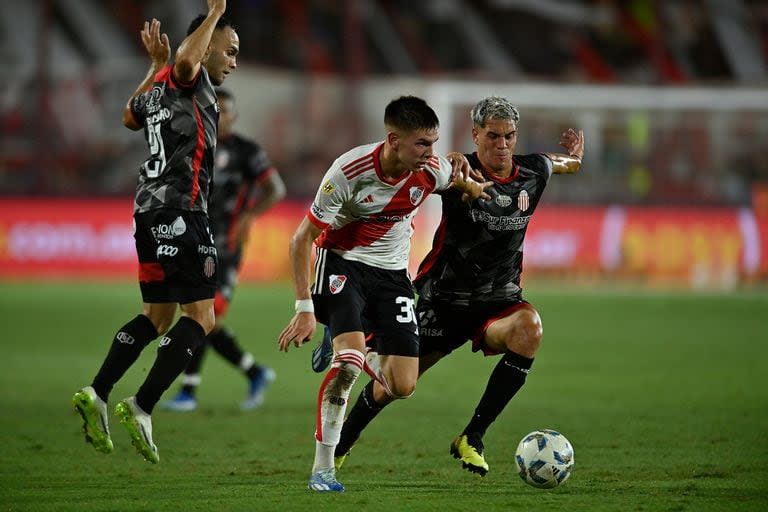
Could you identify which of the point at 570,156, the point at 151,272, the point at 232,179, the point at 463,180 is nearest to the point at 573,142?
the point at 570,156

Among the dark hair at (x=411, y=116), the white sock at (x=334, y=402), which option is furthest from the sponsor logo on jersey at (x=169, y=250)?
the dark hair at (x=411, y=116)

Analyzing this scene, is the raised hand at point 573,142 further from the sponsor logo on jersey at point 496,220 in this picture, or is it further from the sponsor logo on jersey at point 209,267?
the sponsor logo on jersey at point 209,267

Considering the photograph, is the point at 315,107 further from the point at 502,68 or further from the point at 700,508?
the point at 700,508

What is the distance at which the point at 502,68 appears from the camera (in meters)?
31.8

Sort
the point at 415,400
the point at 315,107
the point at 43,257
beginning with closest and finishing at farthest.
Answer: the point at 415,400 → the point at 43,257 → the point at 315,107

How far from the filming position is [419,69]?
30.5 meters

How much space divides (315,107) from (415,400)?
16.2 metres

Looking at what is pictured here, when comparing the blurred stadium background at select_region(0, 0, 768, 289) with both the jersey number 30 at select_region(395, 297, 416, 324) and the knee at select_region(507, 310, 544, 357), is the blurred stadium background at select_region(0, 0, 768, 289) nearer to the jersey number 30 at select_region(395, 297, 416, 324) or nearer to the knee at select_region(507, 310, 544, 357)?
the knee at select_region(507, 310, 544, 357)

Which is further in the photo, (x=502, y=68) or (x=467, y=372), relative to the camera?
(x=502, y=68)

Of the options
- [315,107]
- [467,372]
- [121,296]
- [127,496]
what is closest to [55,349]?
[467,372]

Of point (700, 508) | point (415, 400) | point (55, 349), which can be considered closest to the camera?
point (700, 508)

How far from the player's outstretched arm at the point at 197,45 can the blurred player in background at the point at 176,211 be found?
1 centimetres

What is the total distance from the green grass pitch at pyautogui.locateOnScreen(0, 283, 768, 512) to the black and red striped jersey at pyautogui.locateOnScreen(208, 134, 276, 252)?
1.41 m

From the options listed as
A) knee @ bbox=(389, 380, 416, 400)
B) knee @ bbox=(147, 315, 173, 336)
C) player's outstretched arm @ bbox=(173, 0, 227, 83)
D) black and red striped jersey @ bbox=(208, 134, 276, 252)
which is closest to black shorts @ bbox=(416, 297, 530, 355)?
knee @ bbox=(389, 380, 416, 400)
